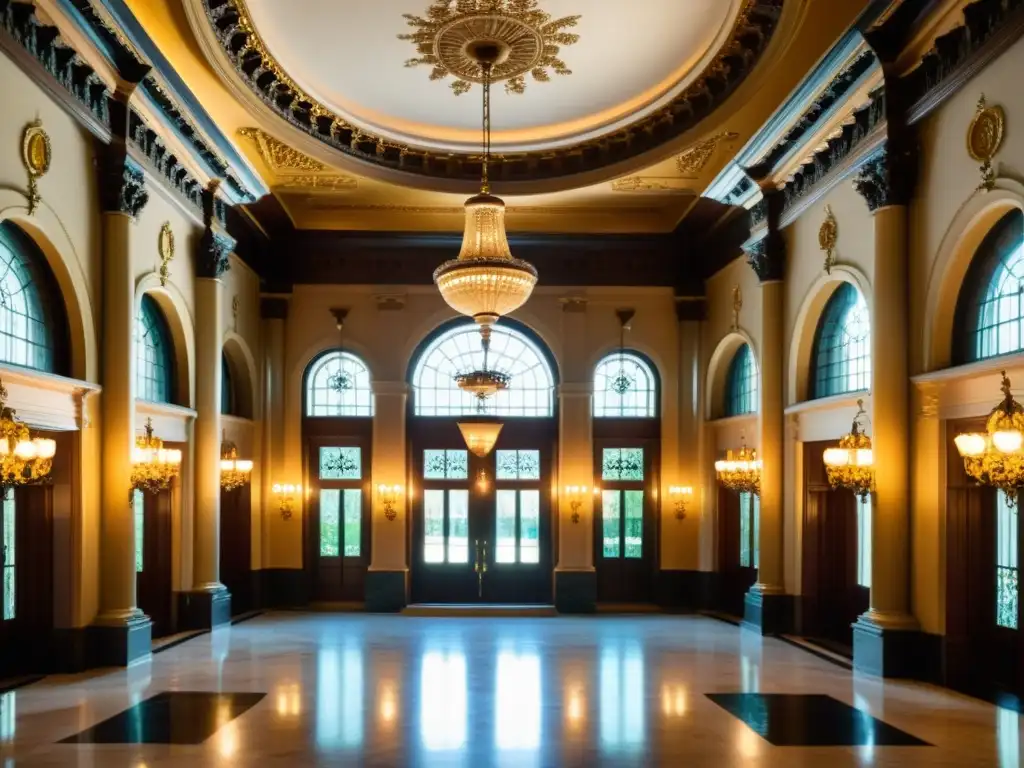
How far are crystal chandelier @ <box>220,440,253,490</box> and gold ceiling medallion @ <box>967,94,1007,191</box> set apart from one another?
10845mm

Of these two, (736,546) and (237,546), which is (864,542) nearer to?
(736,546)

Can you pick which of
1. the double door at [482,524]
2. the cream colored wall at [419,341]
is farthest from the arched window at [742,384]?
the double door at [482,524]

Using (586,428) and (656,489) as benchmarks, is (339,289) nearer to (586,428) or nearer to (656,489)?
(586,428)

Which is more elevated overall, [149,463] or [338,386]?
Answer: [338,386]

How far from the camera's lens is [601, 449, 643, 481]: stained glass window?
1739 cm

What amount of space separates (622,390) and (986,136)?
9.52m

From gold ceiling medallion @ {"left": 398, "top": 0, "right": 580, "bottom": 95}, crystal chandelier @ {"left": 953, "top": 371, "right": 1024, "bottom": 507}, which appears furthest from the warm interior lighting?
crystal chandelier @ {"left": 953, "top": 371, "right": 1024, "bottom": 507}

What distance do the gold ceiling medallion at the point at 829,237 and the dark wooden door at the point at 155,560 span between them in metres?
9.23

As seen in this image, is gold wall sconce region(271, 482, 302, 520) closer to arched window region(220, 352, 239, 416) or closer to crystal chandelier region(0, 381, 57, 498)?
arched window region(220, 352, 239, 416)

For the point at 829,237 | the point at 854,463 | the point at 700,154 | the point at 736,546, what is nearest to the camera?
the point at 854,463

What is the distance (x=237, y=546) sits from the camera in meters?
16.2

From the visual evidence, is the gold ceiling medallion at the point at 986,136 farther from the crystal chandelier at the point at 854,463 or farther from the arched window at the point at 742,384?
the arched window at the point at 742,384

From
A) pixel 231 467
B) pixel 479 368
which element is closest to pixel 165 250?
pixel 231 467

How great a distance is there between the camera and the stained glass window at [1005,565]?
882cm
